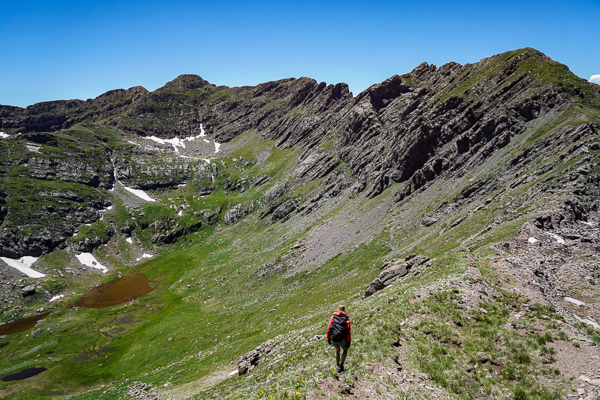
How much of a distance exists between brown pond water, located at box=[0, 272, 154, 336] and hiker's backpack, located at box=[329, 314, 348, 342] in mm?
106406

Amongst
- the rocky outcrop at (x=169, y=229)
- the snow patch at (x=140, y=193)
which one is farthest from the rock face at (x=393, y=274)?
the snow patch at (x=140, y=193)

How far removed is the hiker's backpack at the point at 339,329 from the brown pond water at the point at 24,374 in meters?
76.0

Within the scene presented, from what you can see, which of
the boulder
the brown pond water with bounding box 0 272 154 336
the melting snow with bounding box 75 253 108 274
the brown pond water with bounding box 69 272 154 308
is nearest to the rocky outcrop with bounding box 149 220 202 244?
the melting snow with bounding box 75 253 108 274

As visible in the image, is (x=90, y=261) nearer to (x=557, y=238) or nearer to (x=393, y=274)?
(x=393, y=274)

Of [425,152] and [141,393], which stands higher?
[425,152]

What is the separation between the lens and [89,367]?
56.2m

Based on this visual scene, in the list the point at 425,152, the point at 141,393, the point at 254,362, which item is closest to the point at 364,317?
the point at 254,362

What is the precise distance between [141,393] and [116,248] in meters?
129

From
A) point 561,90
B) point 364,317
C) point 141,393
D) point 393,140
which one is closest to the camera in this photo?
point 364,317

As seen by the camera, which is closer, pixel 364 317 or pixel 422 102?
pixel 364 317

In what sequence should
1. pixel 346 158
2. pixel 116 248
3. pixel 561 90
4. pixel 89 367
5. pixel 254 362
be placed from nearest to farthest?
pixel 254 362
pixel 89 367
pixel 561 90
pixel 346 158
pixel 116 248

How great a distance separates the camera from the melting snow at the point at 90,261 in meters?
128

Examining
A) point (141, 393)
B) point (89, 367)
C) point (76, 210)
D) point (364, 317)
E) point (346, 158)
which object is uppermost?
point (346, 158)

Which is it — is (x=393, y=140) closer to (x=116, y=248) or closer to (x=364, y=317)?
(x=364, y=317)
